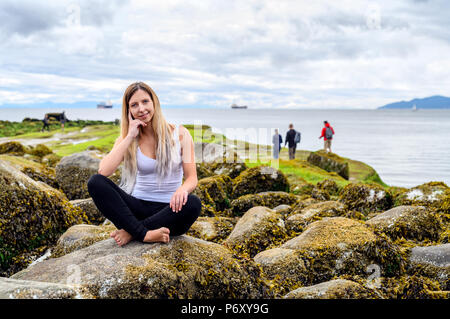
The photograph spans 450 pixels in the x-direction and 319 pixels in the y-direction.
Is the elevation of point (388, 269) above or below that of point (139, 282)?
below

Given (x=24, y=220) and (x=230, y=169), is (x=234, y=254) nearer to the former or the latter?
(x=24, y=220)

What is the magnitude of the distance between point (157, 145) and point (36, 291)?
2600mm

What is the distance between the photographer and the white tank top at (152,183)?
18.4ft

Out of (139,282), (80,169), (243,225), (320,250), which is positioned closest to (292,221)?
(243,225)

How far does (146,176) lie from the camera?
5.66 metres

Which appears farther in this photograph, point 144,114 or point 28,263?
point 28,263

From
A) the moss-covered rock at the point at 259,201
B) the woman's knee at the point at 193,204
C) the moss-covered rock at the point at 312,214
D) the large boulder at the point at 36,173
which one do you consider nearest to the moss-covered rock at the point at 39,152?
the large boulder at the point at 36,173

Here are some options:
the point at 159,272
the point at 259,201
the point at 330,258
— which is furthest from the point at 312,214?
the point at 159,272

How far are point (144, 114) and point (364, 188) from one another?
7.55 m

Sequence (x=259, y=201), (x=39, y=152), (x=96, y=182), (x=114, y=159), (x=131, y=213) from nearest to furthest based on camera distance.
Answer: (x=96, y=182) < (x=131, y=213) < (x=114, y=159) < (x=259, y=201) < (x=39, y=152)

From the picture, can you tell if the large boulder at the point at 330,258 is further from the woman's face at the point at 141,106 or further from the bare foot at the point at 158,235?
the woman's face at the point at 141,106

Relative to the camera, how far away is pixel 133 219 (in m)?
5.12

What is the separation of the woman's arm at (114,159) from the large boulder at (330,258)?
2495mm
